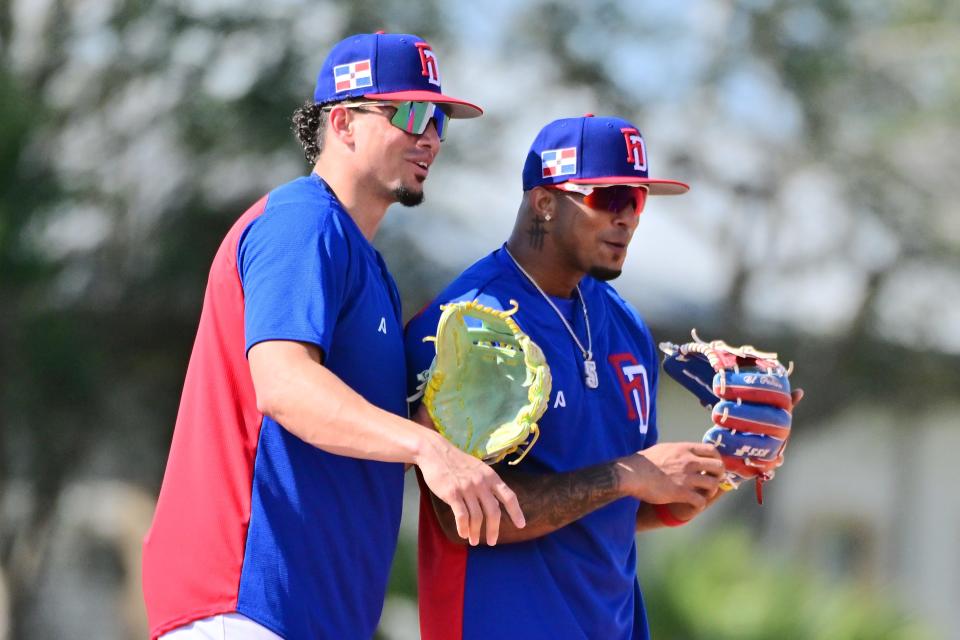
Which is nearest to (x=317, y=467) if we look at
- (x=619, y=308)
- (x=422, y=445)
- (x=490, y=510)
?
(x=422, y=445)

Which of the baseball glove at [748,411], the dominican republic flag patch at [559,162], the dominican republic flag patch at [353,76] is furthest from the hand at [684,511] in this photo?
the dominican republic flag patch at [353,76]

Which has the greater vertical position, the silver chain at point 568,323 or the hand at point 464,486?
the silver chain at point 568,323

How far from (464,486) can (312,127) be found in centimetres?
129

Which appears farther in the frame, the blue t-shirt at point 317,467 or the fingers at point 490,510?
the blue t-shirt at point 317,467

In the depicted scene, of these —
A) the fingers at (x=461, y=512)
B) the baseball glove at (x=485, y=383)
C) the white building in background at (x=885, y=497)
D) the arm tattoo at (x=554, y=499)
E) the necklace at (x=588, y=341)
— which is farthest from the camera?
the white building in background at (x=885, y=497)

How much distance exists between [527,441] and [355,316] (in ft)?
2.57

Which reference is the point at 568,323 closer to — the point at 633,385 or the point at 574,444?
the point at 633,385

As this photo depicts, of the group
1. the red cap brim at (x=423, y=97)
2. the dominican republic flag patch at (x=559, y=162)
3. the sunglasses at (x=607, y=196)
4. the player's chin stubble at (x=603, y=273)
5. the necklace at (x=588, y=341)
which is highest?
the red cap brim at (x=423, y=97)

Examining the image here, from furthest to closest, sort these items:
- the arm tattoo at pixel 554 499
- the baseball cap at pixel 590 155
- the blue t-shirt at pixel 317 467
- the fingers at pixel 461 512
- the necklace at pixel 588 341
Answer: the baseball cap at pixel 590 155 → the necklace at pixel 588 341 → the arm tattoo at pixel 554 499 → the blue t-shirt at pixel 317 467 → the fingers at pixel 461 512

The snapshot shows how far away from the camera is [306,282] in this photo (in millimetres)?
2959

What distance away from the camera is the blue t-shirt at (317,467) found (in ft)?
9.68

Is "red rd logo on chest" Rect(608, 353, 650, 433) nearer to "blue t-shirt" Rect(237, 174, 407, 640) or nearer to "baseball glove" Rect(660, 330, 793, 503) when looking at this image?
"baseball glove" Rect(660, 330, 793, 503)

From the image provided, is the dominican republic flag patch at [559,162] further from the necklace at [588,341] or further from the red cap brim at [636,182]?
the necklace at [588,341]

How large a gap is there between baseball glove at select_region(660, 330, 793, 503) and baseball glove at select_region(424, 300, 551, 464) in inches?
22.4
